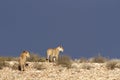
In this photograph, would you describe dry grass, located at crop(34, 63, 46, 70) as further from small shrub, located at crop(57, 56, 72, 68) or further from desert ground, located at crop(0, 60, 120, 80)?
small shrub, located at crop(57, 56, 72, 68)

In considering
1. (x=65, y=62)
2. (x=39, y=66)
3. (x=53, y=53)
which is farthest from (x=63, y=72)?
(x=53, y=53)

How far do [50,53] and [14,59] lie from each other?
517 centimetres

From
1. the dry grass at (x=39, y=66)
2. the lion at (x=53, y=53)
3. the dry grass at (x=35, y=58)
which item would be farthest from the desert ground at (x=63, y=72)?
the lion at (x=53, y=53)

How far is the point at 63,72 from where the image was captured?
25219 millimetres

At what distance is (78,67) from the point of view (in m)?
27.4

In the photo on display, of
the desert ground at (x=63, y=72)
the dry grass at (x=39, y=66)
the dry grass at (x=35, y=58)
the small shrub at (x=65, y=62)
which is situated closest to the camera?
the desert ground at (x=63, y=72)

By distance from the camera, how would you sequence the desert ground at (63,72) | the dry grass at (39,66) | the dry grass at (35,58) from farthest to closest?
the dry grass at (35,58)
the dry grass at (39,66)
the desert ground at (63,72)

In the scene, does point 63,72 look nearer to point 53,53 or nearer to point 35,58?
point 35,58

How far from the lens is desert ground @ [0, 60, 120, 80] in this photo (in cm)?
2321

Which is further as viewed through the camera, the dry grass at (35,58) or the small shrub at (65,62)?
the dry grass at (35,58)

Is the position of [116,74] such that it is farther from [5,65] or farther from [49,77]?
[5,65]

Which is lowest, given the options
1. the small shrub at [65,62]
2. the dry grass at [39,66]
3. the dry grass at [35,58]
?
the dry grass at [39,66]

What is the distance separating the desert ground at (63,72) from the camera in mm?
23211

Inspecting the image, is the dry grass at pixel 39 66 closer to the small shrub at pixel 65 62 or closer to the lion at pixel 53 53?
the small shrub at pixel 65 62
